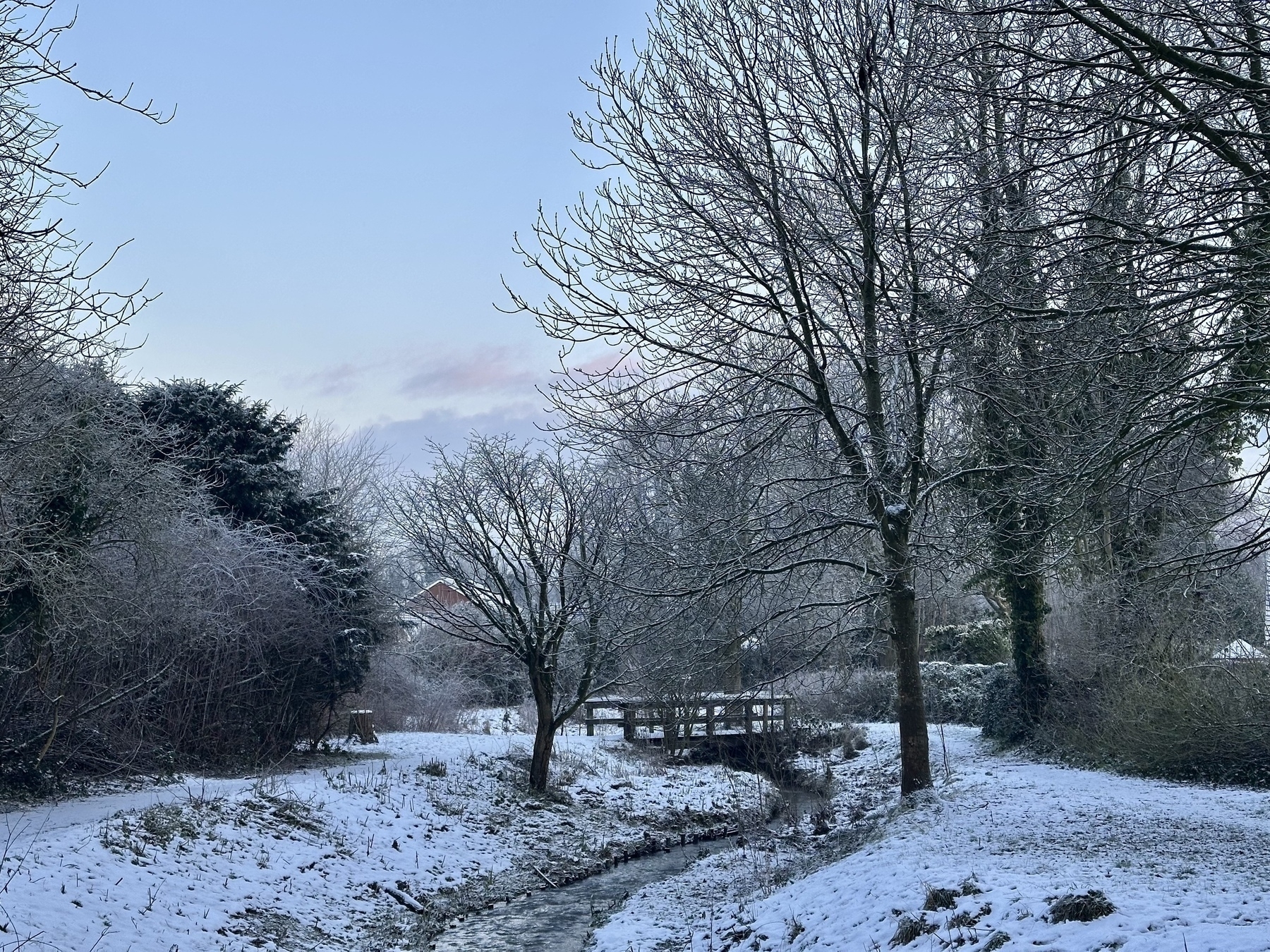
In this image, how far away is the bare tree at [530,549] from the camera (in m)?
16.1

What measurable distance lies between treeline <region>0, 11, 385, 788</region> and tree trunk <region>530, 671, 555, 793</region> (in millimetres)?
4107

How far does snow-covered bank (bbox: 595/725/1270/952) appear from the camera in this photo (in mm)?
5848

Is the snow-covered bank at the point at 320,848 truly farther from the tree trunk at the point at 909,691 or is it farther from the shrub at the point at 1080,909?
the shrub at the point at 1080,909

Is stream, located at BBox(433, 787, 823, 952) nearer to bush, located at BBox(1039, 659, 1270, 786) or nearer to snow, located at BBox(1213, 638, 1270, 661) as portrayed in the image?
bush, located at BBox(1039, 659, 1270, 786)

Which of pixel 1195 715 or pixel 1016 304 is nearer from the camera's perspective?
pixel 1016 304

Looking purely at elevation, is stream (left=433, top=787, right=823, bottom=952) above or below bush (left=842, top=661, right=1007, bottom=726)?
below

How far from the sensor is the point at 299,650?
701 inches


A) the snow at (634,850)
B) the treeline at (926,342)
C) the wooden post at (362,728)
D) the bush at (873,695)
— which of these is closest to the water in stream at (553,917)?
the snow at (634,850)

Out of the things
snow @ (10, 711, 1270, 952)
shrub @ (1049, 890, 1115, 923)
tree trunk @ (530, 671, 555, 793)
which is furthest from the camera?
tree trunk @ (530, 671, 555, 793)

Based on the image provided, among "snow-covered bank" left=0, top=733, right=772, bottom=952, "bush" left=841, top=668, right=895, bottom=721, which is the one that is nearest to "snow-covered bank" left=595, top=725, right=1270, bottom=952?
"snow-covered bank" left=0, top=733, right=772, bottom=952

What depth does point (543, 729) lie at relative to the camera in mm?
16781

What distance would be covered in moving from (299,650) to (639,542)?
9.52 m

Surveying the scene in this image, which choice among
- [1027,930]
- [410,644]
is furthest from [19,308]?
[410,644]

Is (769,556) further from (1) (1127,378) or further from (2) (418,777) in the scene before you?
(2) (418,777)
